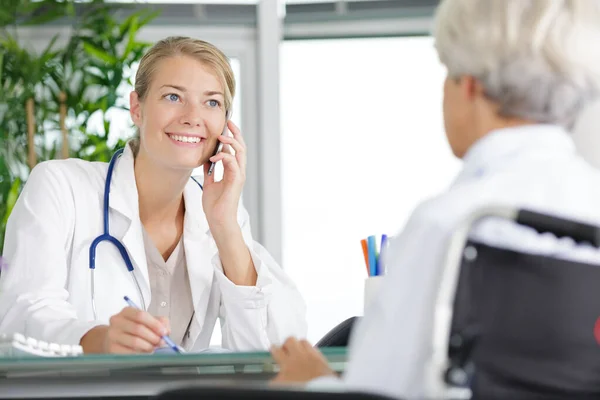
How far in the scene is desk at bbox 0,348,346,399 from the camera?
4.58 feet

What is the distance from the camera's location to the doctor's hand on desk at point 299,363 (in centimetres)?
118

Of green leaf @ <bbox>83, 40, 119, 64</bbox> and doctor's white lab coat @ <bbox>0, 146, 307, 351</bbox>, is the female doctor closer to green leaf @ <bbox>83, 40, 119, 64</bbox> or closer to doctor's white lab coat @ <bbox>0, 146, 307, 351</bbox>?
doctor's white lab coat @ <bbox>0, 146, 307, 351</bbox>

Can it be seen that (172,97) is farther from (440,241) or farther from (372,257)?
(440,241)

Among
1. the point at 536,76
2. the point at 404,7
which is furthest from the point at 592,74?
the point at 404,7

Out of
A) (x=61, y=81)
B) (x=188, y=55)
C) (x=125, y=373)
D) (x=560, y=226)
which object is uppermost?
(x=61, y=81)

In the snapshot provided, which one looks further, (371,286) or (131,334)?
(371,286)

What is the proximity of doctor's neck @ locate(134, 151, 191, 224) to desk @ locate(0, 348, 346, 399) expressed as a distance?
2.91 ft

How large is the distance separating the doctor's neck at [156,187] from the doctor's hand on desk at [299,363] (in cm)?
108

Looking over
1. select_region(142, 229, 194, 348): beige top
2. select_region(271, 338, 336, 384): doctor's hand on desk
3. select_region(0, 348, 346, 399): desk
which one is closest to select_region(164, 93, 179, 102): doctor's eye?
select_region(142, 229, 194, 348): beige top

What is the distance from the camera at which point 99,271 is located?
6.68 feet

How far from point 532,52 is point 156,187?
54.8 inches

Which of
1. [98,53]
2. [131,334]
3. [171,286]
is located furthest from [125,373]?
[98,53]

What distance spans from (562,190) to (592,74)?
6.4 inches

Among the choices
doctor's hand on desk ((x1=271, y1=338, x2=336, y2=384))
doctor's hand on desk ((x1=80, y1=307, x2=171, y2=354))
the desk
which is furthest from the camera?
doctor's hand on desk ((x1=80, y1=307, x2=171, y2=354))
